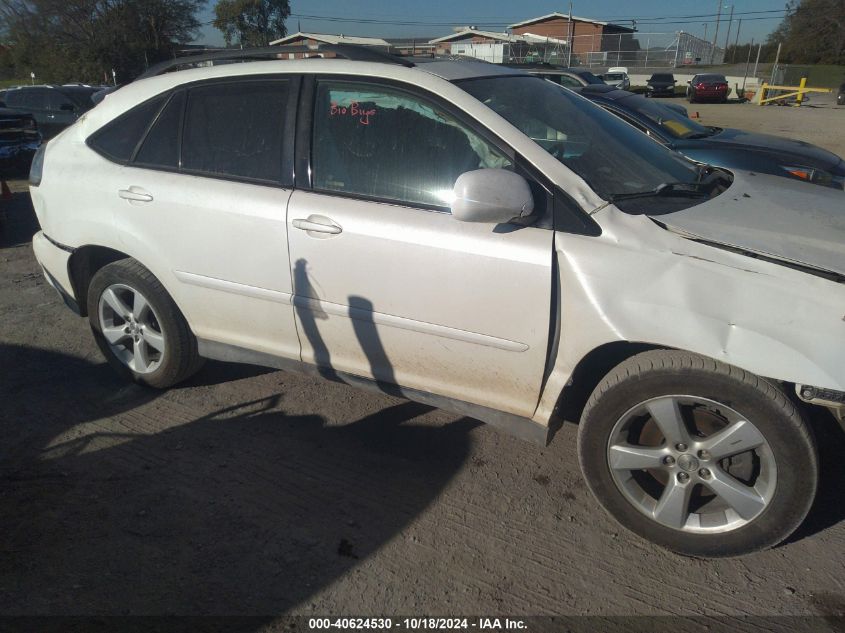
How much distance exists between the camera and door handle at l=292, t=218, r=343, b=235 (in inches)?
118

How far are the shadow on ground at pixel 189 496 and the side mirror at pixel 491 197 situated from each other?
131 cm

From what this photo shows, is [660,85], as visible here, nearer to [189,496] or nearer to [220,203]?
[220,203]

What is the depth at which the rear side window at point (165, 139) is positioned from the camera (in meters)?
3.54

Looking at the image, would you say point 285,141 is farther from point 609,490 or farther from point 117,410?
point 609,490

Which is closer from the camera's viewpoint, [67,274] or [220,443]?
[220,443]

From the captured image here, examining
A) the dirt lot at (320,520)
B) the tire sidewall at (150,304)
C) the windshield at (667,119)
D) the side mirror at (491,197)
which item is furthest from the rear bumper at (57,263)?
the windshield at (667,119)

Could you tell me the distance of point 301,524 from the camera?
9.28ft

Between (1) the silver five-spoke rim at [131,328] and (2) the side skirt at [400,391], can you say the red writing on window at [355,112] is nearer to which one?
(2) the side skirt at [400,391]

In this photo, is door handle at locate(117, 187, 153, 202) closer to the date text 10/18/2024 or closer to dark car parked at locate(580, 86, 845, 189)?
the date text 10/18/2024

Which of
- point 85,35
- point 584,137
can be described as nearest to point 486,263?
point 584,137

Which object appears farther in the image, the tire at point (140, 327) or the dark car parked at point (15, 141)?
the dark car parked at point (15, 141)

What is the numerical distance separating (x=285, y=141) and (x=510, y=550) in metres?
2.16

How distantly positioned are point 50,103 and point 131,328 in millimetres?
13457

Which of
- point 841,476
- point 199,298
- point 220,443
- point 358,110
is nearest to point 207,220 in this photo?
point 199,298
